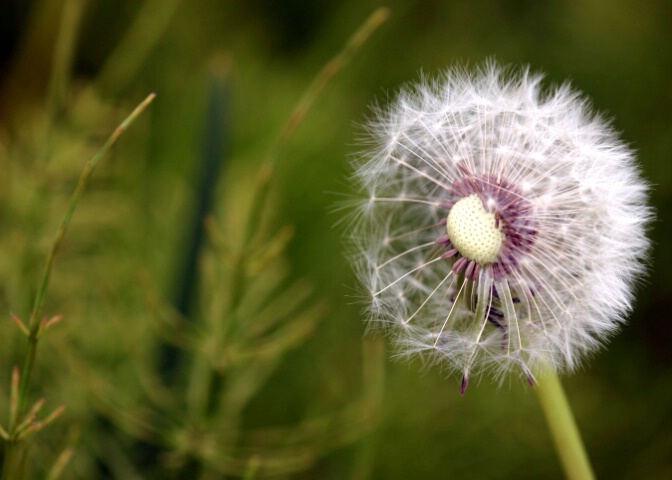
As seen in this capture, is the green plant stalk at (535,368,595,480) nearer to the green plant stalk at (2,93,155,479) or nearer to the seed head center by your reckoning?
the seed head center

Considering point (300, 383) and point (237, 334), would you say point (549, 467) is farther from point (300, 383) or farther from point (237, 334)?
point (237, 334)

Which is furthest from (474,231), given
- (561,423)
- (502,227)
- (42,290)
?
(42,290)

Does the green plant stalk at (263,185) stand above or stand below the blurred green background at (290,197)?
below

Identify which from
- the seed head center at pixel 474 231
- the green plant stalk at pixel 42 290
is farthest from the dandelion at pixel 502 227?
the green plant stalk at pixel 42 290

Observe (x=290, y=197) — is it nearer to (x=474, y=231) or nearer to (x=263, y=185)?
(x=263, y=185)

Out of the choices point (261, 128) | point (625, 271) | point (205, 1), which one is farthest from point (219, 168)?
point (205, 1)

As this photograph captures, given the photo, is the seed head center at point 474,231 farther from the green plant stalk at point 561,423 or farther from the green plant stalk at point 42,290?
the green plant stalk at point 42,290
